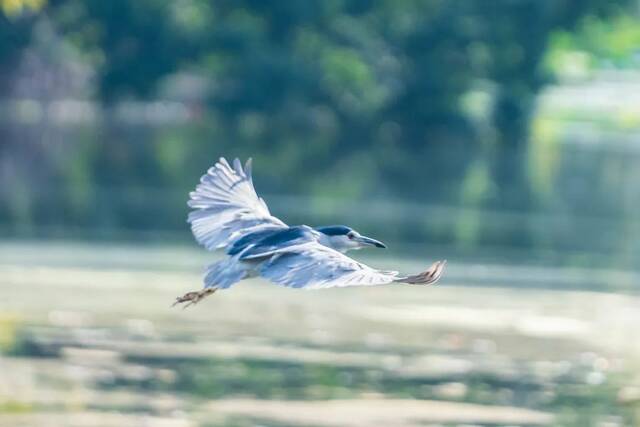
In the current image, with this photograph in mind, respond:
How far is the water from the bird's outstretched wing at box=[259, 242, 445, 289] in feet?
13.4

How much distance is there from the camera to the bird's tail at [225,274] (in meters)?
9.30

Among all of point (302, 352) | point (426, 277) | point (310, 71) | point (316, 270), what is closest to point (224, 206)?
point (316, 270)

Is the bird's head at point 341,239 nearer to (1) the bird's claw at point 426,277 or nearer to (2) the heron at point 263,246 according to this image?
(2) the heron at point 263,246

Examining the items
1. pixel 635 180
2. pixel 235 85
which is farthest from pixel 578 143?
pixel 635 180

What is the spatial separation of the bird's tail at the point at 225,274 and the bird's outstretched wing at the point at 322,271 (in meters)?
0.11

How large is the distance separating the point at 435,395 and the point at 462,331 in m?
3.00

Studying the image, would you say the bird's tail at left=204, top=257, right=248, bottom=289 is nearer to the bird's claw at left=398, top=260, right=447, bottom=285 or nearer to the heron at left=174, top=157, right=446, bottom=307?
the heron at left=174, top=157, right=446, bottom=307

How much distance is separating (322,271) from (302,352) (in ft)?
23.7

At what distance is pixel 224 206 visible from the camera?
34.9 ft

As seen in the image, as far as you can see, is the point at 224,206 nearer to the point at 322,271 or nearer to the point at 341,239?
the point at 341,239

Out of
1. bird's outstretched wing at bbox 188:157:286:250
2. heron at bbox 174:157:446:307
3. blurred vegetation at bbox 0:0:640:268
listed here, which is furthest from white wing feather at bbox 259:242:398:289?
blurred vegetation at bbox 0:0:640:268

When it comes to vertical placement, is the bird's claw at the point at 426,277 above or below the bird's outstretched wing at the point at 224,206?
below

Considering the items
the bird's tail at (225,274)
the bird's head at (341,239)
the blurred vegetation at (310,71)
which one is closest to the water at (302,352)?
the bird's head at (341,239)

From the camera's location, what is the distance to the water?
13.9 metres
